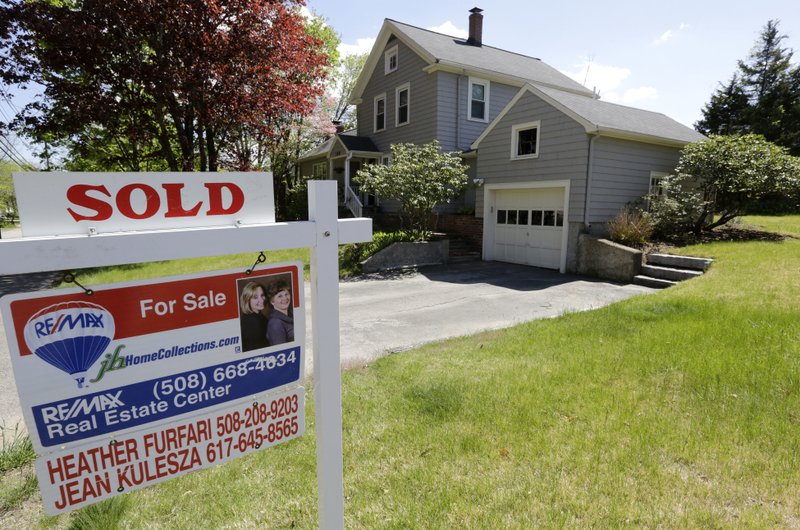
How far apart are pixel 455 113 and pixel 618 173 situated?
7574 mm

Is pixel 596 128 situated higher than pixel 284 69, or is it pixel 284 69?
pixel 284 69

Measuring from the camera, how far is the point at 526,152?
541 inches

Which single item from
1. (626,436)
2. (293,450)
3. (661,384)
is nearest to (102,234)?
(293,450)

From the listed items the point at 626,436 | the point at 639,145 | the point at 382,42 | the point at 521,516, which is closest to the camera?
the point at 521,516

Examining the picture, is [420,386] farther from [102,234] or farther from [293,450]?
[102,234]

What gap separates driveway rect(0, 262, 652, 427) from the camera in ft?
20.3

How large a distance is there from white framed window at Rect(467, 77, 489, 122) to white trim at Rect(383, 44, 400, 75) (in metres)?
3.96

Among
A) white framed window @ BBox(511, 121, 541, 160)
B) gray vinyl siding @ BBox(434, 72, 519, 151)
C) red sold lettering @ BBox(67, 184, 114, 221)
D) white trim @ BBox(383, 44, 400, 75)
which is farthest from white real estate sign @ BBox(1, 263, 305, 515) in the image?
white trim @ BBox(383, 44, 400, 75)

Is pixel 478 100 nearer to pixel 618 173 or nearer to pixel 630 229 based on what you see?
pixel 618 173

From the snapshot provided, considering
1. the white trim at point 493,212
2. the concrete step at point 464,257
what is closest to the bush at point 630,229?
the white trim at point 493,212

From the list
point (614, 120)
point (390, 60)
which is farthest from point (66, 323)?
point (390, 60)

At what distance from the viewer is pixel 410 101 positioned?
1883cm

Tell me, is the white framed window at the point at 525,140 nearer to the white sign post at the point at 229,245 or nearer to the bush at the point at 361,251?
the bush at the point at 361,251

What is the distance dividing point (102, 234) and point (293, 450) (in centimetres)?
242
